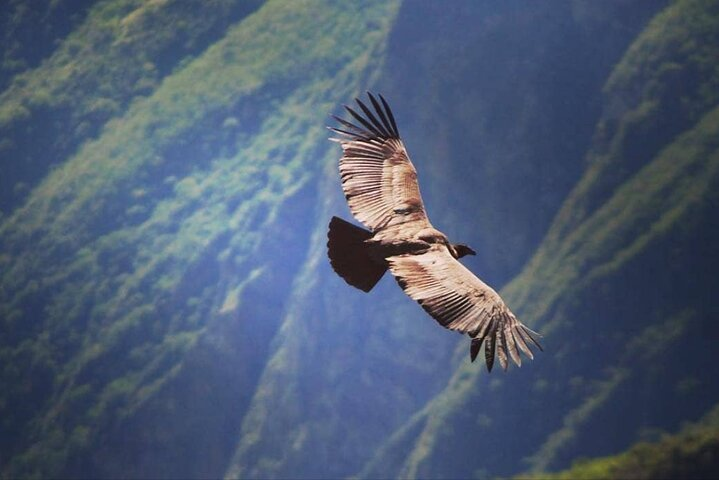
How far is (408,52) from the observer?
39.1 m

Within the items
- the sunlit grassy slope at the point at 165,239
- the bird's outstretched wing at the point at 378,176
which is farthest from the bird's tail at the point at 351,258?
the sunlit grassy slope at the point at 165,239

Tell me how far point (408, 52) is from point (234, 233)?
26.9 ft

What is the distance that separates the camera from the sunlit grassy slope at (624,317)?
3641 centimetres

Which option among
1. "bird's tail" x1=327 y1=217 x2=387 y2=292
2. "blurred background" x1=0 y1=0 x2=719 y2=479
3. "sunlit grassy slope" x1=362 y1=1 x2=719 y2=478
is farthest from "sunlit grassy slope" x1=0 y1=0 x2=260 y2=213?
"bird's tail" x1=327 y1=217 x2=387 y2=292

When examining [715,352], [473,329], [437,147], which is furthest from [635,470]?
[437,147]

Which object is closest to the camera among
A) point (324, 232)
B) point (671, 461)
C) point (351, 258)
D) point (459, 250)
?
point (351, 258)

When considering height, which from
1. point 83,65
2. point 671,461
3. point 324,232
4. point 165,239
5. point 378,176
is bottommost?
point 671,461

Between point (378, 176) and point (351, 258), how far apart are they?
1.72 m

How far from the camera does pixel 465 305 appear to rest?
12477mm

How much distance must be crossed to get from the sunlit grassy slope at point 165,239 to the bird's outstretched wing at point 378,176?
1539 centimetres

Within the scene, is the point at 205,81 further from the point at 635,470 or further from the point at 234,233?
the point at 635,470

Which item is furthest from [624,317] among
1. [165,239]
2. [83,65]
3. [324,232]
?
[83,65]

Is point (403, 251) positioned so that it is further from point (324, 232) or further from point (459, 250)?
point (324, 232)

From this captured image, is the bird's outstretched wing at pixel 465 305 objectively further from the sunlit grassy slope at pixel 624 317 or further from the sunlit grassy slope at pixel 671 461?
the sunlit grassy slope at pixel 624 317
